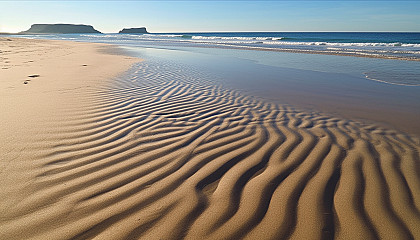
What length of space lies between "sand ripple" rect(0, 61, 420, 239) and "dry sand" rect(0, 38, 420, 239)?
1cm

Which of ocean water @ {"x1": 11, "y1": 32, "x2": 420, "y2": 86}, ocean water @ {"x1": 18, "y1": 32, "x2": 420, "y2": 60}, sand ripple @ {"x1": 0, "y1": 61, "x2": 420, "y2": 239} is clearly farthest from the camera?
ocean water @ {"x1": 18, "y1": 32, "x2": 420, "y2": 60}

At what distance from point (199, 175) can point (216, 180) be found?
184 mm

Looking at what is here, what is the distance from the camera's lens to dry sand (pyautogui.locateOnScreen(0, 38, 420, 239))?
173 centimetres

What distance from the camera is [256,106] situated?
16.1 ft

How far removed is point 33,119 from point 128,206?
2.71 metres

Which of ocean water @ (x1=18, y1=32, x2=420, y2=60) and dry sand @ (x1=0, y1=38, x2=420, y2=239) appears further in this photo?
ocean water @ (x1=18, y1=32, x2=420, y2=60)

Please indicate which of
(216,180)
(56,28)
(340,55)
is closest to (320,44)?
(340,55)

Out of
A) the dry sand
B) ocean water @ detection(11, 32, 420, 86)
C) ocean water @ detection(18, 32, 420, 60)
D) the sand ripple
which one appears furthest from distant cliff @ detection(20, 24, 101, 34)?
the sand ripple

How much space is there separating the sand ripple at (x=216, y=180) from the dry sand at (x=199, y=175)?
0.03 ft

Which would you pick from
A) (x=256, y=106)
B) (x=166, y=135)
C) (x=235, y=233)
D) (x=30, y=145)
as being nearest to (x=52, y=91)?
(x=30, y=145)

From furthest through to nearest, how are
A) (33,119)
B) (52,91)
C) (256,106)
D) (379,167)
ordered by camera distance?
1. (52,91)
2. (256,106)
3. (33,119)
4. (379,167)

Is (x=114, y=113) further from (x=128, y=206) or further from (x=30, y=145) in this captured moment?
Answer: (x=128, y=206)

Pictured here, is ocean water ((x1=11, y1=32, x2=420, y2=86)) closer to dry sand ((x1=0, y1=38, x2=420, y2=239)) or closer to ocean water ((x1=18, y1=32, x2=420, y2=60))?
ocean water ((x1=18, y1=32, x2=420, y2=60))

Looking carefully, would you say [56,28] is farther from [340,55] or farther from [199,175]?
[199,175]
